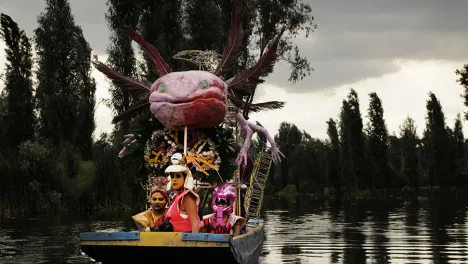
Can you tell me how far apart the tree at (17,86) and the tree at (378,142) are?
1287 inches

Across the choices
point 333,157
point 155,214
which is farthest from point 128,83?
Answer: point 333,157

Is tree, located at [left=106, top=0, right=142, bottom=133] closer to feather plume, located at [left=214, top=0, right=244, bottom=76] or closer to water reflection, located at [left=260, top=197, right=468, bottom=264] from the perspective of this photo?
water reflection, located at [left=260, top=197, right=468, bottom=264]

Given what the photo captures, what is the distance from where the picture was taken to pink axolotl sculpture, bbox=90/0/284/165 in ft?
40.1

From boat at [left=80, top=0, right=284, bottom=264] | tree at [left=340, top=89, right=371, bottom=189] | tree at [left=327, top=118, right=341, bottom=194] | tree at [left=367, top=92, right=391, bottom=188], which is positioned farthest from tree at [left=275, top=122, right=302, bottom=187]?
boat at [left=80, top=0, right=284, bottom=264]

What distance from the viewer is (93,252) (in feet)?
34.9

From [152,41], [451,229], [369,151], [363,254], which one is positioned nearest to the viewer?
[363,254]

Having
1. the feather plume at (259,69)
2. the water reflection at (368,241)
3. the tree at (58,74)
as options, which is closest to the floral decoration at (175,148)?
the feather plume at (259,69)

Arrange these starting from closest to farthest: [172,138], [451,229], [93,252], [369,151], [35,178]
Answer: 1. [93,252]
2. [172,138]
3. [451,229]
4. [35,178]
5. [369,151]

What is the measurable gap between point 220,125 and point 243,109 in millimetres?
665

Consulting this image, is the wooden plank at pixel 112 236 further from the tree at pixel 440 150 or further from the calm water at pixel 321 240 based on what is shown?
the tree at pixel 440 150

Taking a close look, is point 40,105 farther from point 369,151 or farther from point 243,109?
point 369,151

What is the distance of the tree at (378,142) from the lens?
2504 inches

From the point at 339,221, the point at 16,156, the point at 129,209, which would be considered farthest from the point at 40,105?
the point at 339,221

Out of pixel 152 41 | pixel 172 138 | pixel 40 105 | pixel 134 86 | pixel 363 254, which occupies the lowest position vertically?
pixel 363 254
